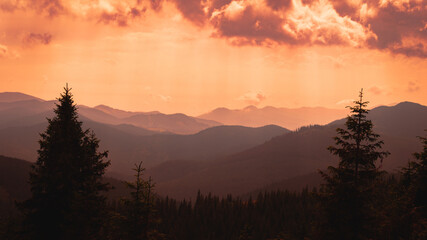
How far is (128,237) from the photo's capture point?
25234 millimetres

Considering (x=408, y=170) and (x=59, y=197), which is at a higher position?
(x=408, y=170)

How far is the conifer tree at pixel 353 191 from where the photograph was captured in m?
23.2

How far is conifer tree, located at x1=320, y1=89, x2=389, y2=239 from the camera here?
76.2ft

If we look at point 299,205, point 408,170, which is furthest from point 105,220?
point 299,205

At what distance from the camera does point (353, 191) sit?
77.0ft

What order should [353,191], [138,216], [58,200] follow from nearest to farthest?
[353,191]
[138,216]
[58,200]

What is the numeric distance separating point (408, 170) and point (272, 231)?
11509 centimetres

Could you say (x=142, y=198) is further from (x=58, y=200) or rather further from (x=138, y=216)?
(x=58, y=200)

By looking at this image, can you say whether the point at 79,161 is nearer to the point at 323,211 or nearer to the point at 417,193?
the point at 323,211

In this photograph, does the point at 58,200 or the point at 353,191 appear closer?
the point at 353,191

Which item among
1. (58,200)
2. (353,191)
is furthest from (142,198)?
(353,191)

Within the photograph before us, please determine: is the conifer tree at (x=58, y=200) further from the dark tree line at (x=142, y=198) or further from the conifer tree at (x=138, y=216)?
the conifer tree at (x=138, y=216)

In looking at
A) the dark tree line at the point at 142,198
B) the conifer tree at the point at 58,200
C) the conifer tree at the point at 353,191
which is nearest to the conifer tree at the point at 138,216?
the dark tree line at the point at 142,198

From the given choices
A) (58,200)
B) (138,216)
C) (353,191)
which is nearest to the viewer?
(353,191)
